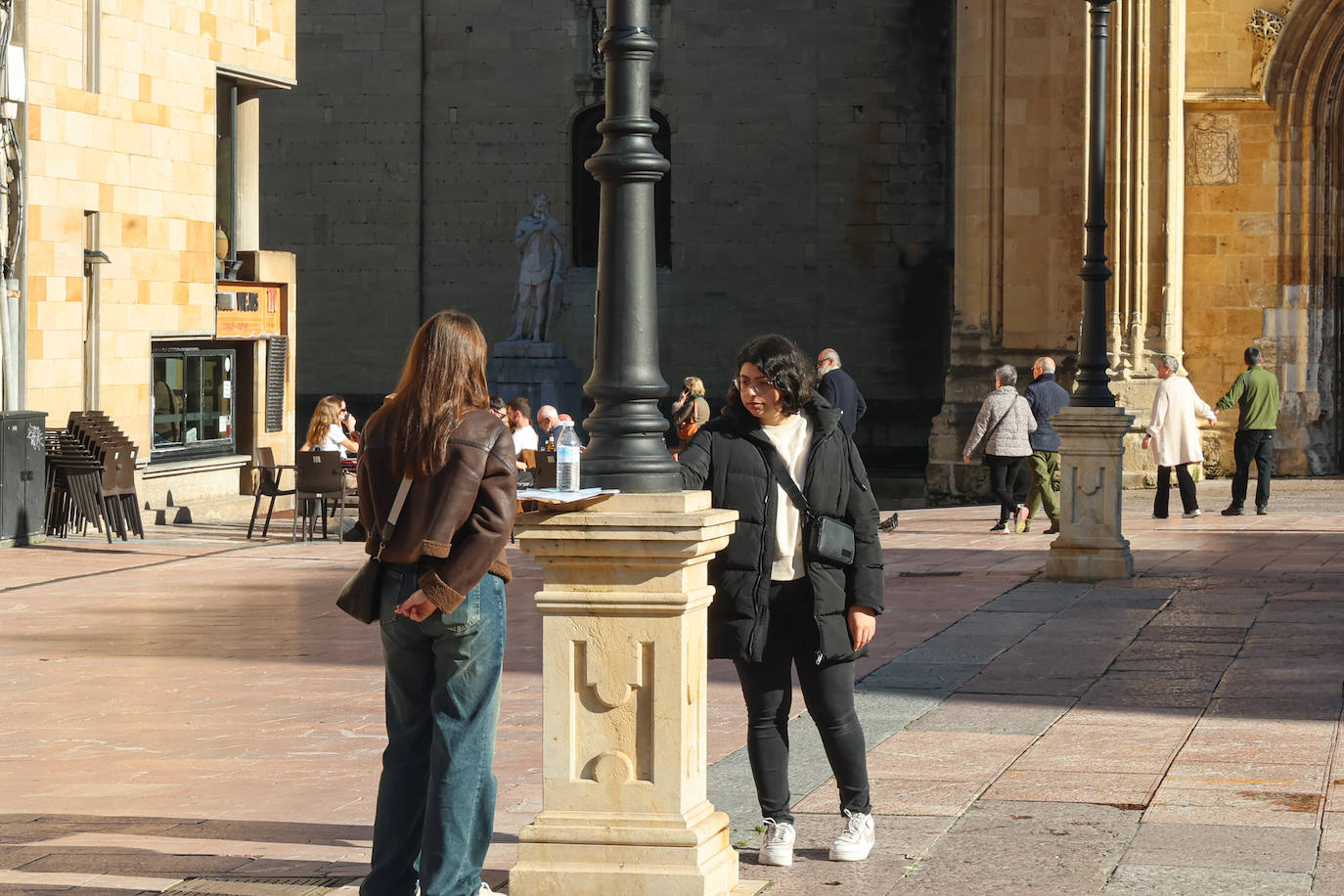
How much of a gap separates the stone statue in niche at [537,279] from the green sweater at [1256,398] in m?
11.4

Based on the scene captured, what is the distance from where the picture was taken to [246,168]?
23844 millimetres

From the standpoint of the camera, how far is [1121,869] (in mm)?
5996

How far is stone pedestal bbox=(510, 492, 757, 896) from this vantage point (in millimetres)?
5383

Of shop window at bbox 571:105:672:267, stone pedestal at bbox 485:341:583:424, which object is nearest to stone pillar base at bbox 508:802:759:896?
stone pedestal at bbox 485:341:583:424

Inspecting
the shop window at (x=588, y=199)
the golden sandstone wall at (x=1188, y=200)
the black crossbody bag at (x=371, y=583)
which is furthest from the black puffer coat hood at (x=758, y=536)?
the shop window at (x=588, y=199)

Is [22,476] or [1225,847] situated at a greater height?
[22,476]

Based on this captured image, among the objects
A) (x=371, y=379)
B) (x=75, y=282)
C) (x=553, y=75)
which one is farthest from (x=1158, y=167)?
(x=371, y=379)

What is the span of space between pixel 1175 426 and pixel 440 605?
1441cm

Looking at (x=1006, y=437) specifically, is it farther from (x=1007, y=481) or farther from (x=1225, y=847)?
(x=1225, y=847)

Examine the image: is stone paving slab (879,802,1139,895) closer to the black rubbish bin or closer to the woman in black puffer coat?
the woman in black puffer coat

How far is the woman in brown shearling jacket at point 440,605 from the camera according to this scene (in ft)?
17.4

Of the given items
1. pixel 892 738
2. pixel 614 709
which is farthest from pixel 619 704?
pixel 892 738

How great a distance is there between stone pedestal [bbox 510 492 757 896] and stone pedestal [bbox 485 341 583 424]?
21.7m

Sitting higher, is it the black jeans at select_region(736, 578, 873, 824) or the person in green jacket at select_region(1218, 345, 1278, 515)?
the person in green jacket at select_region(1218, 345, 1278, 515)
